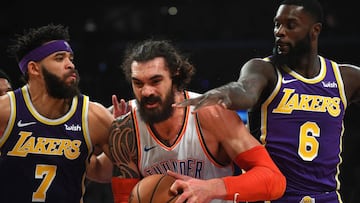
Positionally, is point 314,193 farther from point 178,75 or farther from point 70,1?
point 70,1

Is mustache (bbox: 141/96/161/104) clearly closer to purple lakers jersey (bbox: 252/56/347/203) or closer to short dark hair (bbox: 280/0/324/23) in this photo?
purple lakers jersey (bbox: 252/56/347/203)

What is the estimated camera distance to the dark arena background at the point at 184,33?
8.69m

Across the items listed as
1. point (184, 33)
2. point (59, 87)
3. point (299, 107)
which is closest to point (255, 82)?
point (299, 107)

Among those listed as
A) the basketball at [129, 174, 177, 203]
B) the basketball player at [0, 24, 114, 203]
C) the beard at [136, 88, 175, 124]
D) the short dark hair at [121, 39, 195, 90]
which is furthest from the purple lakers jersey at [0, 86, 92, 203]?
the basketball at [129, 174, 177, 203]

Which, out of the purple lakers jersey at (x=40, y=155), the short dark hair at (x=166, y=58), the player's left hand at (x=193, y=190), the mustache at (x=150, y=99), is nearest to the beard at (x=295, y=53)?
the short dark hair at (x=166, y=58)

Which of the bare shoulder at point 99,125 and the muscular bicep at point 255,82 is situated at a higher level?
the muscular bicep at point 255,82

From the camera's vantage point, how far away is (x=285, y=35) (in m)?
3.22

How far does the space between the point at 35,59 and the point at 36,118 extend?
1.31ft

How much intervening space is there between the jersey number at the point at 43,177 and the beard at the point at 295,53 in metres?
1.37

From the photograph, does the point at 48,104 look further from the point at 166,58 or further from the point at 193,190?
the point at 193,190


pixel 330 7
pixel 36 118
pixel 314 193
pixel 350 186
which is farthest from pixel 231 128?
pixel 330 7

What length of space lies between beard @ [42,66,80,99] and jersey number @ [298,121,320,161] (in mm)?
1317

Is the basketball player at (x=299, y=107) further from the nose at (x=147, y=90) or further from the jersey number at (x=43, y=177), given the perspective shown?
the jersey number at (x=43, y=177)

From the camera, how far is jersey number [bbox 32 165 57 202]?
3359 mm
